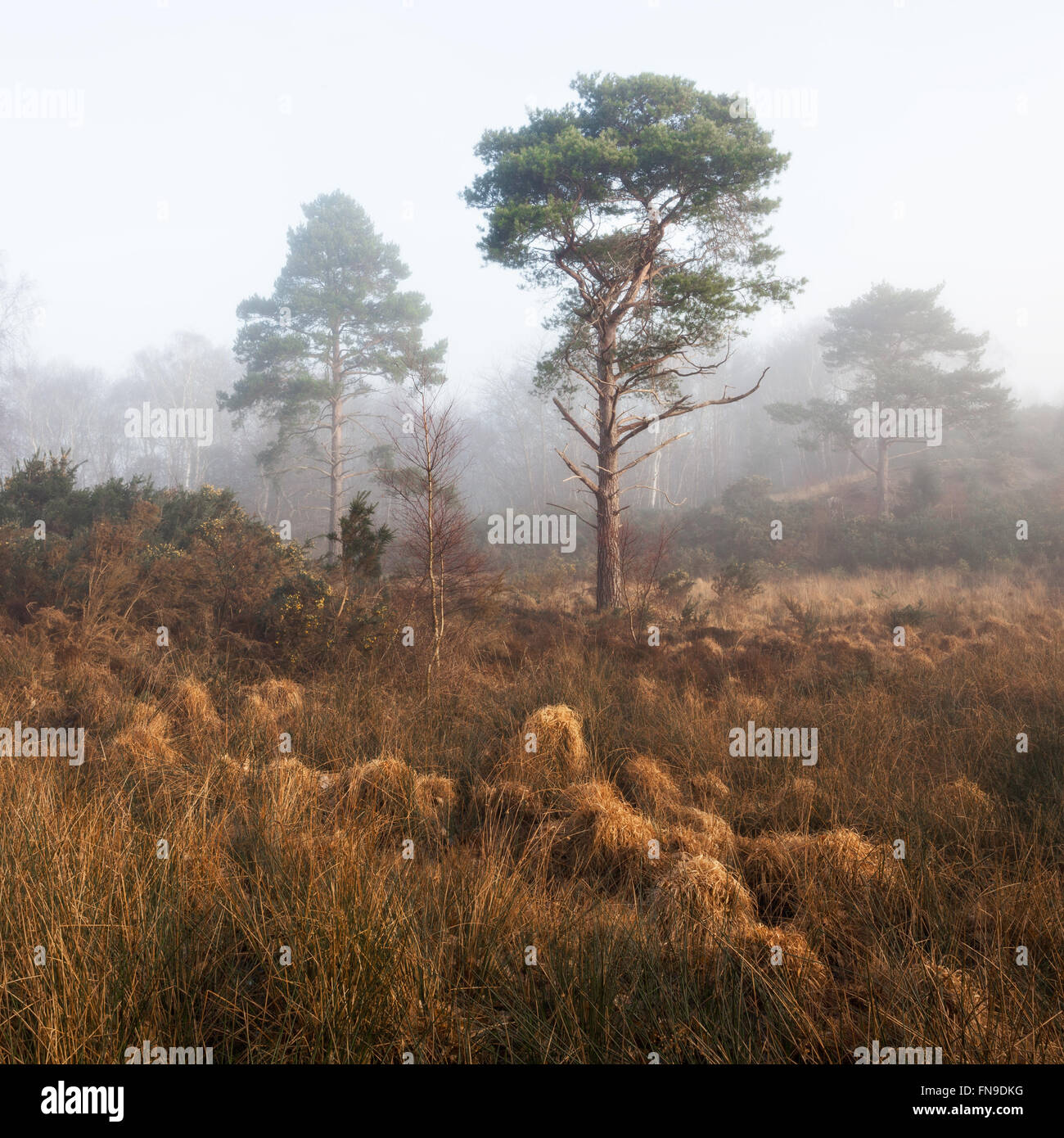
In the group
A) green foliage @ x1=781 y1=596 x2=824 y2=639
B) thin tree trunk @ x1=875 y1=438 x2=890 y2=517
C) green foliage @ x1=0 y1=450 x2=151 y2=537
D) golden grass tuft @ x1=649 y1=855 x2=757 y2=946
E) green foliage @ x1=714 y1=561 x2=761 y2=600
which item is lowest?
golden grass tuft @ x1=649 y1=855 x2=757 y2=946

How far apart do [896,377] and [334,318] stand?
2204cm

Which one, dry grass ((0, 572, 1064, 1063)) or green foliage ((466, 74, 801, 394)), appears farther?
green foliage ((466, 74, 801, 394))

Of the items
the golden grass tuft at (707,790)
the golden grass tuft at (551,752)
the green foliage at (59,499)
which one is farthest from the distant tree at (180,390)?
the golden grass tuft at (707,790)

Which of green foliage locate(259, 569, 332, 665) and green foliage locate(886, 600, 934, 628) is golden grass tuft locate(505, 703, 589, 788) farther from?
green foliage locate(886, 600, 934, 628)

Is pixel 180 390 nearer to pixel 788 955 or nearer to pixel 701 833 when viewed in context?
pixel 701 833

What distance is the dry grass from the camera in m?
2.31

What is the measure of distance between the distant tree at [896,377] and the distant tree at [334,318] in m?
15.4

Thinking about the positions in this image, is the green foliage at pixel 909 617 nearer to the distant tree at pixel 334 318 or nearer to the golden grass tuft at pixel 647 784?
the golden grass tuft at pixel 647 784

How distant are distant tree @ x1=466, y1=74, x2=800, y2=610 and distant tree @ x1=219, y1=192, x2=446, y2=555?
1221 centimetres

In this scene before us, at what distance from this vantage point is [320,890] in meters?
2.71

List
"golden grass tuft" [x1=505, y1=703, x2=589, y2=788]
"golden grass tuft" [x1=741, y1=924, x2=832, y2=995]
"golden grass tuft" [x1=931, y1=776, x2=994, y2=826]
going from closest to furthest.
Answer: "golden grass tuft" [x1=741, y1=924, x2=832, y2=995]
"golden grass tuft" [x1=931, y1=776, x2=994, y2=826]
"golden grass tuft" [x1=505, y1=703, x2=589, y2=788]

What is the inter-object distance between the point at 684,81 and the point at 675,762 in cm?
1223

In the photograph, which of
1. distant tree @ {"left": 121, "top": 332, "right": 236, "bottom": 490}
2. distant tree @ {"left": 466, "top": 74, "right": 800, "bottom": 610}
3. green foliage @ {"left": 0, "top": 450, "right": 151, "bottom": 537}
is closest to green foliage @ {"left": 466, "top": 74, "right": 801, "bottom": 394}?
distant tree @ {"left": 466, "top": 74, "right": 800, "bottom": 610}
